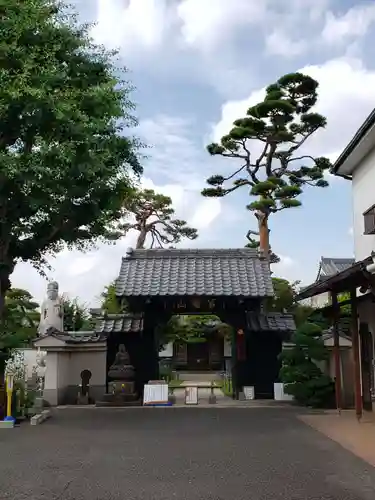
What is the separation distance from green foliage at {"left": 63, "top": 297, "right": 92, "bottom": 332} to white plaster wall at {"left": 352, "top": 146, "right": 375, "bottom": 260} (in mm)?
20877

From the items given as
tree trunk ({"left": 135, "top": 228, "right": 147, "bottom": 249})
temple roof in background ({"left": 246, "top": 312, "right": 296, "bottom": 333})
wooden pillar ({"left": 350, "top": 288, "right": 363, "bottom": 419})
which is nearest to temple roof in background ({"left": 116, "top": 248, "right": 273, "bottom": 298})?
temple roof in background ({"left": 246, "top": 312, "right": 296, "bottom": 333})

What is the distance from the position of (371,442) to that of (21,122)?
9.27 meters

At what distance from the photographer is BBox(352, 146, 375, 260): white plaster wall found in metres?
14.2

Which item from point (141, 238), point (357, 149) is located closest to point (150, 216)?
point (141, 238)

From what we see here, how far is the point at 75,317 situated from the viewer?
3497 centimetres

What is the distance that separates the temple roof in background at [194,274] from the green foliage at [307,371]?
1856 millimetres

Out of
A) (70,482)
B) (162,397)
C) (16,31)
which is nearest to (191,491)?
(70,482)

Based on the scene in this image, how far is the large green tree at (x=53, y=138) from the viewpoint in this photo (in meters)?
11.6

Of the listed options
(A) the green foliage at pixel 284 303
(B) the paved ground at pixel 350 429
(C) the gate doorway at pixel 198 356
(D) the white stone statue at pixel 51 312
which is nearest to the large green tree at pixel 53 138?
(B) the paved ground at pixel 350 429

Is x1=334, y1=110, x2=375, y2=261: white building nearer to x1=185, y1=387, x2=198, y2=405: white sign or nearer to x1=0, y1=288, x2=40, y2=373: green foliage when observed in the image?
x1=185, y1=387, x2=198, y2=405: white sign

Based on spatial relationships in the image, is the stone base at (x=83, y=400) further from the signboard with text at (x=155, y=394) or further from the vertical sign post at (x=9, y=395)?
the vertical sign post at (x=9, y=395)

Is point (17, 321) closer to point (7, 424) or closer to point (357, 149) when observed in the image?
point (7, 424)

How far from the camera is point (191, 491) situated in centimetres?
636

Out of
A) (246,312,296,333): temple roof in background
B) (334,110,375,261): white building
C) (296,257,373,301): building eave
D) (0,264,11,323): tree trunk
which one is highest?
(334,110,375,261): white building
